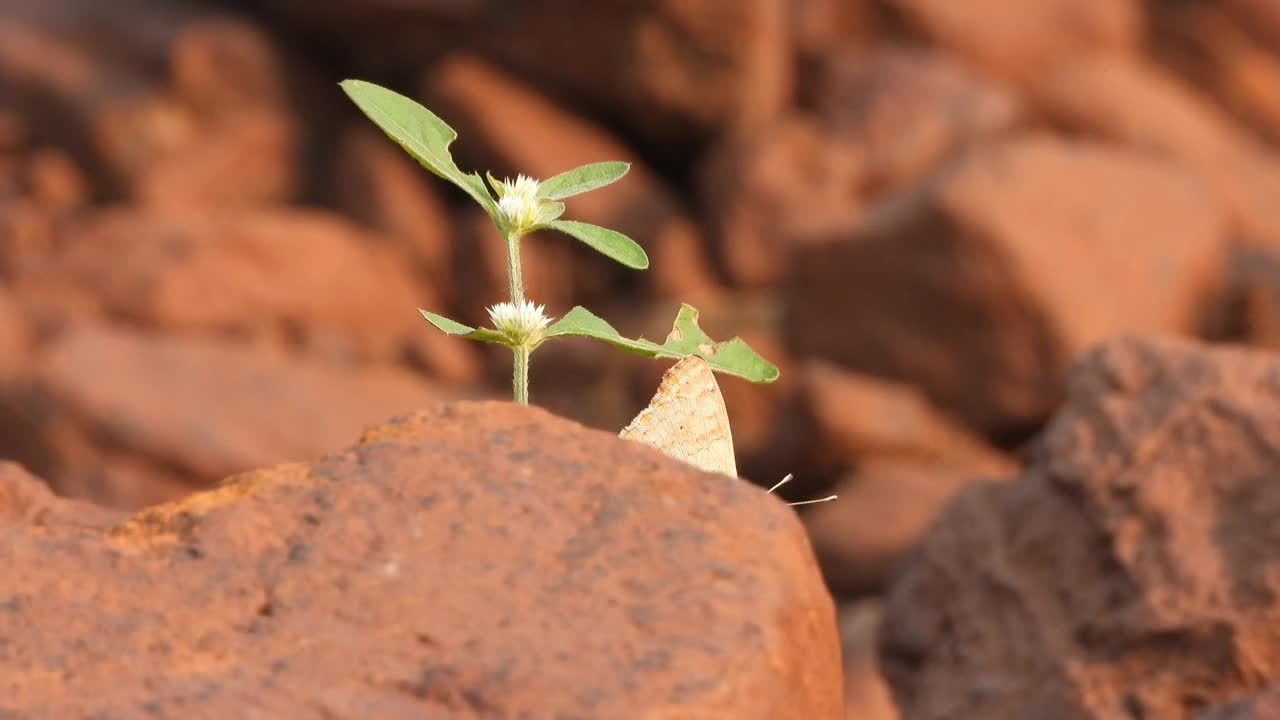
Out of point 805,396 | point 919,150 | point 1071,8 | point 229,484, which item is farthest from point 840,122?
point 229,484

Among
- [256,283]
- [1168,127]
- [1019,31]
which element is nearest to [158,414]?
[256,283]

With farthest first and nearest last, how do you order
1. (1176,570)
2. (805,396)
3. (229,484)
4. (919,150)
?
(919,150)
(805,396)
(1176,570)
(229,484)

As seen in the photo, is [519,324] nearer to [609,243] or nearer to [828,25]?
[609,243]

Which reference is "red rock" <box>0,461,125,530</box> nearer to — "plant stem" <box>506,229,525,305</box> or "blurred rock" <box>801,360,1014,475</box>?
"plant stem" <box>506,229,525,305</box>

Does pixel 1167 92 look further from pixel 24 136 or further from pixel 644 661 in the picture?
pixel 644 661

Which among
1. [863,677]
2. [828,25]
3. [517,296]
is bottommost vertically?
[517,296]

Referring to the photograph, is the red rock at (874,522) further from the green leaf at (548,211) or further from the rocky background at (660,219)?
the green leaf at (548,211)

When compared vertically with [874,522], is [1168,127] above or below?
above
